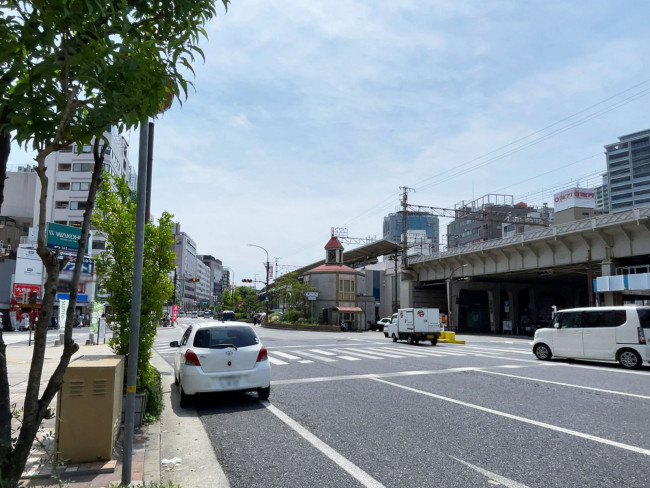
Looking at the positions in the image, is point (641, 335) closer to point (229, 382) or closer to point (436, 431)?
point (436, 431)

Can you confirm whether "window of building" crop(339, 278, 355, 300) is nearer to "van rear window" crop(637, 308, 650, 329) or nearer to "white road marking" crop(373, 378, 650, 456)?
"van rear window" crop(637, 308, 650, 329)

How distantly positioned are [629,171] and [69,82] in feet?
556

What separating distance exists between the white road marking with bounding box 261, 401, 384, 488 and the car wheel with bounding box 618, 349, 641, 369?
12087 mm

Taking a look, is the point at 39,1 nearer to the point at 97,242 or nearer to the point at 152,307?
the point at 152,307

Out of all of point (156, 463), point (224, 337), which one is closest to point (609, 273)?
point (224, 337)

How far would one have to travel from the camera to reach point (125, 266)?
7570 mm

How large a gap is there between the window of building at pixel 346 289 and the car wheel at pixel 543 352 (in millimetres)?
41850

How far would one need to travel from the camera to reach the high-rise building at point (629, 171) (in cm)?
13800

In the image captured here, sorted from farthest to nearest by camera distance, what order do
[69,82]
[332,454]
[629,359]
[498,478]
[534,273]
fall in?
[534,273] → [629,359] → [332,454] → [498,478] → [69,82]

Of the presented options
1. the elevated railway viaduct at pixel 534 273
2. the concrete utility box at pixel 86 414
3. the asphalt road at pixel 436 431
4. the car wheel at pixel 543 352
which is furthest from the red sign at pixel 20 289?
the concrete utility box at pixel 86 414

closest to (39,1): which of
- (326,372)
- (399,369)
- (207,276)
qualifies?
(326,372)

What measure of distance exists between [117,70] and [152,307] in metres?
5.80

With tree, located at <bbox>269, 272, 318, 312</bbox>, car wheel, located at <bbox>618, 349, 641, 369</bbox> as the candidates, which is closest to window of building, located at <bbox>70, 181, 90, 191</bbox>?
tree, located at <bbox>269, 272, 318, 312</bbox>

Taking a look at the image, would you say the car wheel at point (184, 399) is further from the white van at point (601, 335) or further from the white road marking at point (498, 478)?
the white van at point (601, 335)
